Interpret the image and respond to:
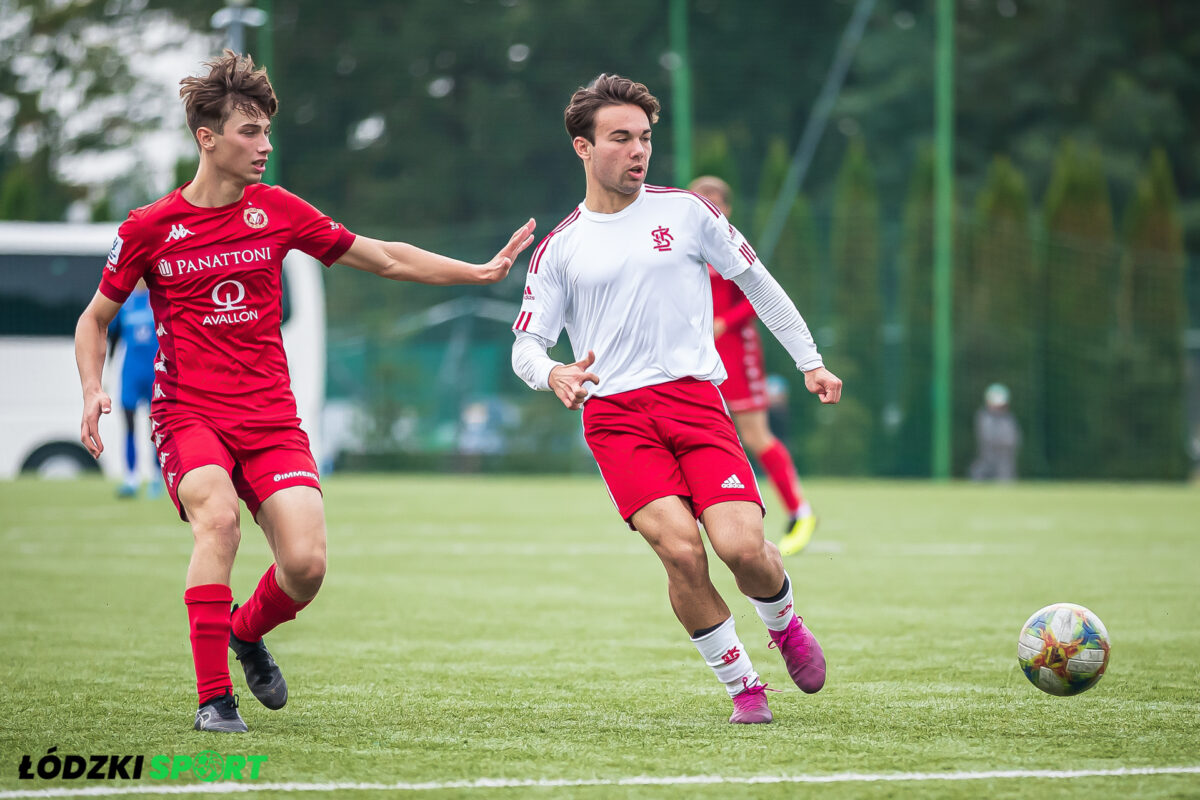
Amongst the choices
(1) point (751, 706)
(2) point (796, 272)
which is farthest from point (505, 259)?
(2) point (796, 272)

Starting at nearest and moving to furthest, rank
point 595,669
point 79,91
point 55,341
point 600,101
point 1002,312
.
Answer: point 600,101 → point 595,669 → point 55,341 → point 1002,312 → point 79,91

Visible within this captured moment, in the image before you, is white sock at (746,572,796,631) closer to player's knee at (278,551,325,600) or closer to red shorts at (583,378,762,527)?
red shorts at (583,378,762,527)

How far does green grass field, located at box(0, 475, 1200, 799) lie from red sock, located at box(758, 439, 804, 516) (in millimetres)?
503

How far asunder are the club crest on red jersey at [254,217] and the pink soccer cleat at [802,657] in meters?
2.16

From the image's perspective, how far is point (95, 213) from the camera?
26.8m

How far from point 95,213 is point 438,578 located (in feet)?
64.2

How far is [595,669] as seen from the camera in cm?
597

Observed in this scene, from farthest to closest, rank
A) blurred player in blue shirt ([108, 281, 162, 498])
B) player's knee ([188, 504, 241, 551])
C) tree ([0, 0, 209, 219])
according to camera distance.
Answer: tree ([0, 0, 209, 219]) < blurred player in blue shirt ([108, 281, 162, 498]) < player's knee ([188, 504, 241, 551])

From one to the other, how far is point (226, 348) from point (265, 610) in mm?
875

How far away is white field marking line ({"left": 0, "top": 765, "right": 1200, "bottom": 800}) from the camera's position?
3.80 meters

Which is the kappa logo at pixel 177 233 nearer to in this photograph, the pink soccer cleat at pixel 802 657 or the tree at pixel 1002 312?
the pink soccer cleat at pixel 802 657

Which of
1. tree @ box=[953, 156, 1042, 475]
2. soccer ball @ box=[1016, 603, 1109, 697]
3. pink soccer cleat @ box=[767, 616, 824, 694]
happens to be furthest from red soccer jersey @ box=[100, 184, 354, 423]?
tree @ box=[953, 156, 1042, 475]

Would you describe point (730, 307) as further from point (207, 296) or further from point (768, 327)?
point (207, 296)

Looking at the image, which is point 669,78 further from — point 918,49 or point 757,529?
point 757,529
